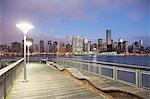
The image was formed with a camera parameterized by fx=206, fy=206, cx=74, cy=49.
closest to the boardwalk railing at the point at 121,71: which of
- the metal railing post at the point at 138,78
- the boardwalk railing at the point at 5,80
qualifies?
the metal railing post at the point at 138,78

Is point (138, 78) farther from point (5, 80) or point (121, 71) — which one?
point (5, 80)

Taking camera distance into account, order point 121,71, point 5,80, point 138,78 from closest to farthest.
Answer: point 138,78
point 5,80
point 121,71

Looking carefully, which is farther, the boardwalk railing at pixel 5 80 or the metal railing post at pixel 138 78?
the metal railing post at pixel 138 78

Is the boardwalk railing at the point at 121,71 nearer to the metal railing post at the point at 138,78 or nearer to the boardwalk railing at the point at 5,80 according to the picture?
the metal railing post at the point at 138,78

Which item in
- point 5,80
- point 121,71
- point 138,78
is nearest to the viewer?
point 138,78

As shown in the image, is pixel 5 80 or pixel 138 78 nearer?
pixel 138 78

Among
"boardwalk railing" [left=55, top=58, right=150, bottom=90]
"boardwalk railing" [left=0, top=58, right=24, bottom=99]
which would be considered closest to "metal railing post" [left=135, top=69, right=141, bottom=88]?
"boardwalk railing" [left=55, top=58, right=150, bottom=90]

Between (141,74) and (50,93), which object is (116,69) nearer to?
(141,74)

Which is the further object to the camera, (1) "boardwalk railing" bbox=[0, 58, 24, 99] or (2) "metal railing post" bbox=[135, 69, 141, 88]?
(2) "metal railing post" bbox=[135, 69, 141, 88]

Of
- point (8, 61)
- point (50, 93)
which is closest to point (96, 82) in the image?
point (50, 93)

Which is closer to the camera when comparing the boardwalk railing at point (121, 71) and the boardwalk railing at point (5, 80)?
the boardwalk railing at point (5, 80)

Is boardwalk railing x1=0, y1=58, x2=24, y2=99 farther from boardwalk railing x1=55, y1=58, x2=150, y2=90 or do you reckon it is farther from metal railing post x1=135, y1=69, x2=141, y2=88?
metal railing post x1=135, y1=69, x2=141, y2=88

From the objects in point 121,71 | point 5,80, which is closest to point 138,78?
point 121,71

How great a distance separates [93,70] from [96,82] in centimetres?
243
